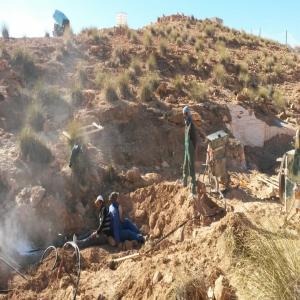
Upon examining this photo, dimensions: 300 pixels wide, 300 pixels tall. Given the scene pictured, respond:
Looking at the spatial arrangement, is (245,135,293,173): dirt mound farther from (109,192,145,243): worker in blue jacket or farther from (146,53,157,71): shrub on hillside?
(109,192,145,243): worker in blue jacket

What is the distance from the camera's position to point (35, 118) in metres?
11.5

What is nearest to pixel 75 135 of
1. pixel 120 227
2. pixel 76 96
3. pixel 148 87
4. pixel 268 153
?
pixel 76 96

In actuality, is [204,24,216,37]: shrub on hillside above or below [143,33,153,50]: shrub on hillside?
above

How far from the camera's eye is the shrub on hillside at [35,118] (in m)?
11.4

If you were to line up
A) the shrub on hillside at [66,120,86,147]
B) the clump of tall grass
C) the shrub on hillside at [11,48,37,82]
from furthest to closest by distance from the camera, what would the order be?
the shrub on hillside at [11,48,37,82] → the shrub on hillside at [66,120,86,147] → the clump of tall grass

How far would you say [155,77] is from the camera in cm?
1516

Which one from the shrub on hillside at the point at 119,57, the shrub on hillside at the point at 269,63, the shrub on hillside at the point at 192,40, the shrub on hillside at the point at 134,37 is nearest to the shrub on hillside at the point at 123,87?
the shrub on hillside at the point at 119,57

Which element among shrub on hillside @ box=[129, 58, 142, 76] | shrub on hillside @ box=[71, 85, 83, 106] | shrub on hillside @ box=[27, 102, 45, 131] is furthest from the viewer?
shrub on hillside @ box=[129, 58, 142, 76]

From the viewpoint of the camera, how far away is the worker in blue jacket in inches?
314

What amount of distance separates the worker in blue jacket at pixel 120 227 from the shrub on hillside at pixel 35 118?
416cm

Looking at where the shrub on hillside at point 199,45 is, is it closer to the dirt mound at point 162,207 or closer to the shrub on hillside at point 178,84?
the shrub on hillside at point 178,84

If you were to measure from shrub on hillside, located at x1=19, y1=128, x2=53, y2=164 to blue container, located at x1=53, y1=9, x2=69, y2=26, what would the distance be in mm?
12905

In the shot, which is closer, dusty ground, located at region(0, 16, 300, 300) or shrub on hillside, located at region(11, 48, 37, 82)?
dusty ground, located at region(0, 16, 300, 300)

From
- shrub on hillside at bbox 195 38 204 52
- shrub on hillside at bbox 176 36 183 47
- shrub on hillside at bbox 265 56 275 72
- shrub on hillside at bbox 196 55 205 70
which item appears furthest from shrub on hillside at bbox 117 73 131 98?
shrub on hillside at bbox 265 56 275 72
